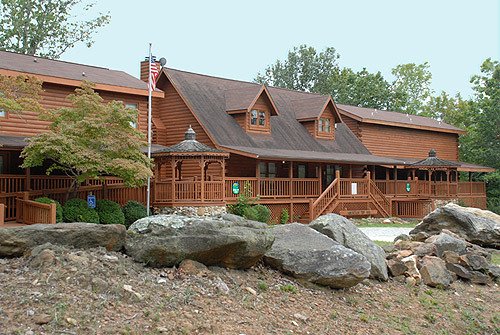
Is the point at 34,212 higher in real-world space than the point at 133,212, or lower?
higher

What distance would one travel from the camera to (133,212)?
22.7 metres

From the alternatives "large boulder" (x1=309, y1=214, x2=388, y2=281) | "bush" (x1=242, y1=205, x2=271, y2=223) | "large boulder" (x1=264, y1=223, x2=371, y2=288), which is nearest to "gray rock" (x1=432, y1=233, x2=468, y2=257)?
"large boulder" (x1=309, y1=214, x2=388, y2=281)

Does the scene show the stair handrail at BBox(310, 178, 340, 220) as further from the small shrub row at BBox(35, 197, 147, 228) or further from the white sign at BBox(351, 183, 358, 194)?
the small shrub row at BBox(35, 197, 147, 228)

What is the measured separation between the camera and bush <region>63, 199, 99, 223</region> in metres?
20.1

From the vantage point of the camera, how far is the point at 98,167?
64.6ft

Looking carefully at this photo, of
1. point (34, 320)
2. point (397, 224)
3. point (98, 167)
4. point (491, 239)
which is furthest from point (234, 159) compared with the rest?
point (34, 320)

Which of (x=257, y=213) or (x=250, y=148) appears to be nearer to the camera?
(x=257, y=213)

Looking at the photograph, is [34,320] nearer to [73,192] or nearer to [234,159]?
[73,192]

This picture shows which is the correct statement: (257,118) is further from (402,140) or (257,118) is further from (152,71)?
(402,140)

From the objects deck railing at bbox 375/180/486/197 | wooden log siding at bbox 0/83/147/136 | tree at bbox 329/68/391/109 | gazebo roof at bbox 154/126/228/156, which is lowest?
deck railing at bbox 375/180/486/197

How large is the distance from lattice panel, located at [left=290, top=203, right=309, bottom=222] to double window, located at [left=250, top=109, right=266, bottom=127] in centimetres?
484

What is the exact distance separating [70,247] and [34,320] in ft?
8.08

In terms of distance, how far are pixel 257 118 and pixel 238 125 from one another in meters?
1.16

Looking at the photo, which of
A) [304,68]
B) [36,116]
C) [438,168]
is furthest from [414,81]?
[36,116]
